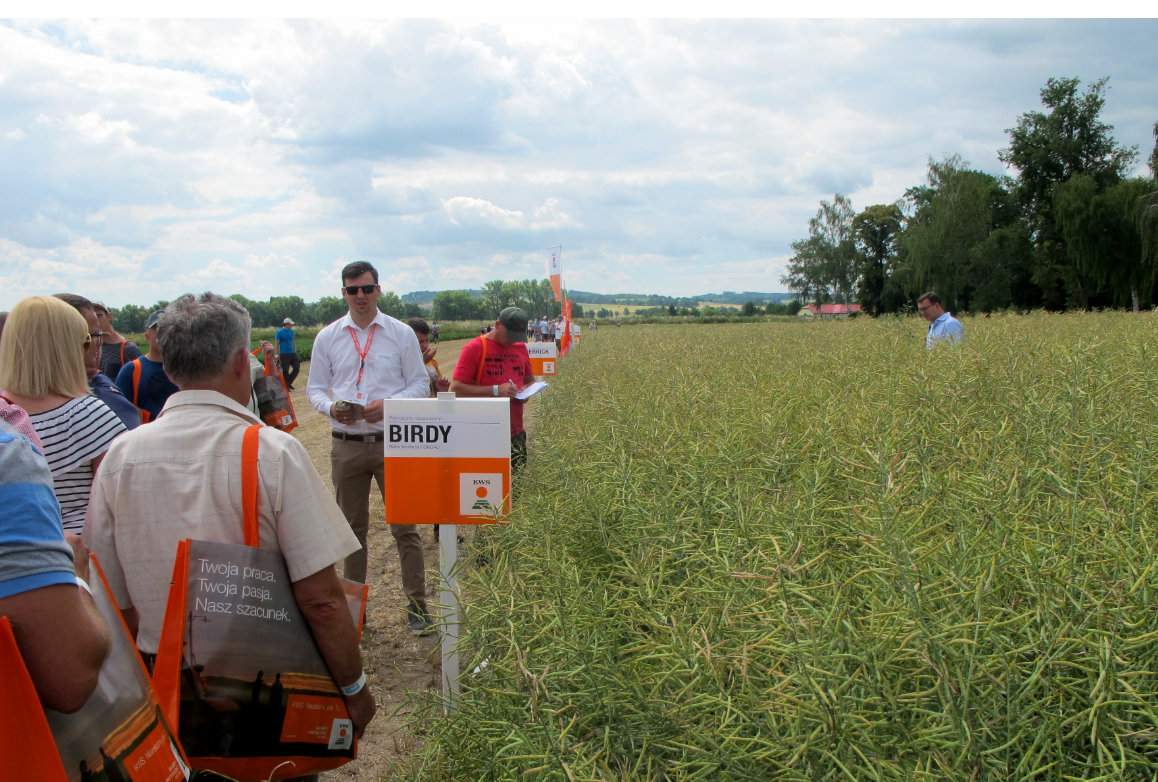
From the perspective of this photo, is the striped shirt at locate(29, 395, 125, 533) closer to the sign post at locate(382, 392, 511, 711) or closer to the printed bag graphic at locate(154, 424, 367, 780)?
the sign post at locate(382, 392, 511, 711)

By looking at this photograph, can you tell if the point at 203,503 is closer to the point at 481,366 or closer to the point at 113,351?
the point at 481,366

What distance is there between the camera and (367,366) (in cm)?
530

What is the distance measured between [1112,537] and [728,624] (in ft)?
3.19

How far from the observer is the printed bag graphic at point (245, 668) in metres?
2.11

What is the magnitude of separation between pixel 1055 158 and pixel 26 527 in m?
62.2

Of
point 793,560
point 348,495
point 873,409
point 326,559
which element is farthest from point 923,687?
point 348,495

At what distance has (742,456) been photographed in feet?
10.9

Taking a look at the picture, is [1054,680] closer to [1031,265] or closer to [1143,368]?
[1143,368]

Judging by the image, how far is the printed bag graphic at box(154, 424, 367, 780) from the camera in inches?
83.1

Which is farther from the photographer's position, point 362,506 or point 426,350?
point 426,350

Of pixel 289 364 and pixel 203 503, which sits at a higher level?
pixel 203 503

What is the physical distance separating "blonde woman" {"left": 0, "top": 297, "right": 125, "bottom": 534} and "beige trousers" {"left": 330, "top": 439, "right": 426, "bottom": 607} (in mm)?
2087

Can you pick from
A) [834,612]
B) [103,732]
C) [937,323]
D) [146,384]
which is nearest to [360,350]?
[146,384]

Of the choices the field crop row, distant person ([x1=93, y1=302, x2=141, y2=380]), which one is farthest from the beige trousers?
distant person ([x1=93, y1=302, x2=141, y2=380])
